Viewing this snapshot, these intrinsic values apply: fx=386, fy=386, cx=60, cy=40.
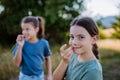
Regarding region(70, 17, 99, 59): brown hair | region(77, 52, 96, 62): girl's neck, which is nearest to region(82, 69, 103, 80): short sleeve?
region(77, 52, 96, 62): girl's neck

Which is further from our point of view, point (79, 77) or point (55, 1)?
point (55, 1)

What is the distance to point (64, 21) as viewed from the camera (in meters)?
12.9

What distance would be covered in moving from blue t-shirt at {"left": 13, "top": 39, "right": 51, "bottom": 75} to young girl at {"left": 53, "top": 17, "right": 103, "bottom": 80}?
1.90 m

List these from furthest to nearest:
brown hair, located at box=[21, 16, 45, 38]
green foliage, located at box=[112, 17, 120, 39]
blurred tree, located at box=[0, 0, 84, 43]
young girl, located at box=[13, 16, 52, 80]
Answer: green foliage, located at box=[112, 17, 120, 39]
blurred tree, located at box=[0, 0, 84, 43]
brown hair, located at box=[21, 16, 45, 38]
young girl, located at box=[13, 16, 52, 80]

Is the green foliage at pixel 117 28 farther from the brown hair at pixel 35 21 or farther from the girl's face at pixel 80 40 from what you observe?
the girl's face at pixel 80 40

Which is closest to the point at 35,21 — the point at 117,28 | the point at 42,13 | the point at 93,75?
the point at 93,75

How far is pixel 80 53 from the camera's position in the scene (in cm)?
298

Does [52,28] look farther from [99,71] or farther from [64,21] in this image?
[99,71]

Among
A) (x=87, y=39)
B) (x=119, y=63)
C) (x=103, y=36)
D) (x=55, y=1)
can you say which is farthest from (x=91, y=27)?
(x=103, y=36)

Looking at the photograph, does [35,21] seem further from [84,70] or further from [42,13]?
[42,13]

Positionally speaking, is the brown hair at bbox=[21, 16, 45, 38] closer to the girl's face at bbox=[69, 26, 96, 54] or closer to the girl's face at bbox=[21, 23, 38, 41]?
the girl's face at bbox=[21, 23, 38, 41]

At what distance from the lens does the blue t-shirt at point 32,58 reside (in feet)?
16.2

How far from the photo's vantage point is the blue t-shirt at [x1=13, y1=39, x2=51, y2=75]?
4.95 meters

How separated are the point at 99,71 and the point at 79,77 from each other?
0.17 metres
